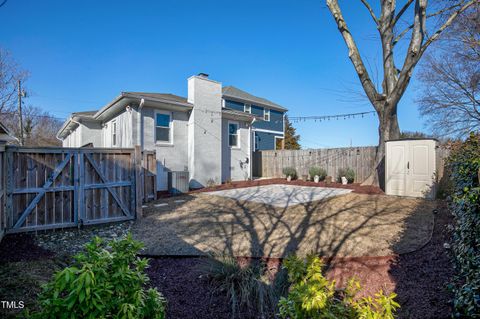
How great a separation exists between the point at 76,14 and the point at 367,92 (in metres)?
11.9

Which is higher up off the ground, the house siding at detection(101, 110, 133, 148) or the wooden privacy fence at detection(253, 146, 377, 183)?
the house siding at detection(101, 110, 133, 148)

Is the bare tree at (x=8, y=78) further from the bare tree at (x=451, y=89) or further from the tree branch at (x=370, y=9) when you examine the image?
the bare tree at (x=451, y=89)

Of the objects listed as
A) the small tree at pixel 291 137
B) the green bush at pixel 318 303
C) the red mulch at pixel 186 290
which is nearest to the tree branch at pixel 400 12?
the red mulch at pixel 186 290

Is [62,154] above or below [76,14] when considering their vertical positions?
below

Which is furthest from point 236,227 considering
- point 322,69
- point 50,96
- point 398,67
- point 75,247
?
point 50,96

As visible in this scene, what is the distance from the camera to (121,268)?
5.69 feet

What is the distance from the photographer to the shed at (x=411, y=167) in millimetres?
8602

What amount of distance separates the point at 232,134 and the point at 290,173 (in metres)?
4.21

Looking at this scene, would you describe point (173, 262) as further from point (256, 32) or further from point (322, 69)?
point (322, 69)

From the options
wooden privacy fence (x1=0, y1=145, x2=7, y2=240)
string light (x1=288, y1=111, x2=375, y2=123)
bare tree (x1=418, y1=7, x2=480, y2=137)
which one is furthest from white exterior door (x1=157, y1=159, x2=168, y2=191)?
bare tree (x1=418, y1=7, x2=480, y2=137)

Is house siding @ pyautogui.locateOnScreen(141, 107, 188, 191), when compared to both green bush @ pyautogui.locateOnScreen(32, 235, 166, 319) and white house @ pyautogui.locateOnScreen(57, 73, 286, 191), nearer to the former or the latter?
white house @ pyautogui.locateOnScreen(57, 73, 286, 191)

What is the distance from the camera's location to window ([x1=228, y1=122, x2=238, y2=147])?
14.9 metres

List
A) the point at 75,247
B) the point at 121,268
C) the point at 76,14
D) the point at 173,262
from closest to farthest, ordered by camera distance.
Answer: the point at 121,268
the point at 173,262
the point at 75,247
the point at 76,14

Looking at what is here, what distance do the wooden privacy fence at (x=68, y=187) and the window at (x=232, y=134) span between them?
8.36 m
